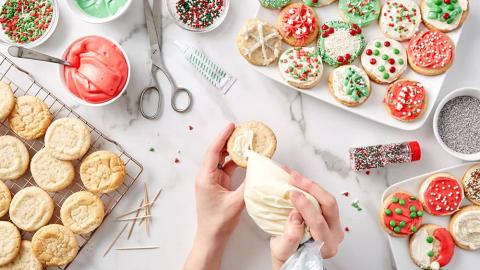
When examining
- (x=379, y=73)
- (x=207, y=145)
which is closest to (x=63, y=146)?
(x=207, y=145)

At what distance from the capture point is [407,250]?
279 centimetres

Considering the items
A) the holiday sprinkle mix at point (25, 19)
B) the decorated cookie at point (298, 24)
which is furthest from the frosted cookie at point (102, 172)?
the decorated cookie at point (298, 24)

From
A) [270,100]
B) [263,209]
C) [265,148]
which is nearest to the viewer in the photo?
[263,209]

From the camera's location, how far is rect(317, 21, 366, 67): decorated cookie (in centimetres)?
276

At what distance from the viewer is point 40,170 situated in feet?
9.17

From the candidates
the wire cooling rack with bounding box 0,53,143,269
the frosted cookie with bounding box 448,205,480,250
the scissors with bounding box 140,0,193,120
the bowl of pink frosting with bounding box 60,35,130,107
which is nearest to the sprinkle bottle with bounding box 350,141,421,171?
the frosted cookie with bounding box 448,205,480,250

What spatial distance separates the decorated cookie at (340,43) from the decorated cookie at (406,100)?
249 millimetres

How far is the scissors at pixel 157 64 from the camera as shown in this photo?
2855mm

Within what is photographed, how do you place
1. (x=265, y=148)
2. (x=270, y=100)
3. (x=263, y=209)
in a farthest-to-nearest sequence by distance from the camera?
(x=270, y=100)
(x=265, y=148)
(x=263, y=209)

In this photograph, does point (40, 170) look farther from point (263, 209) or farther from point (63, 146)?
point (263, 209)

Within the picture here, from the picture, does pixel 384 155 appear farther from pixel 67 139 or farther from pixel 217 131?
pixel 67 139

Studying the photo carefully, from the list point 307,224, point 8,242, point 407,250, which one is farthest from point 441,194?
point 8,242

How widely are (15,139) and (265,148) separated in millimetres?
1196

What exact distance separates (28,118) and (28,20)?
19.3 inches
